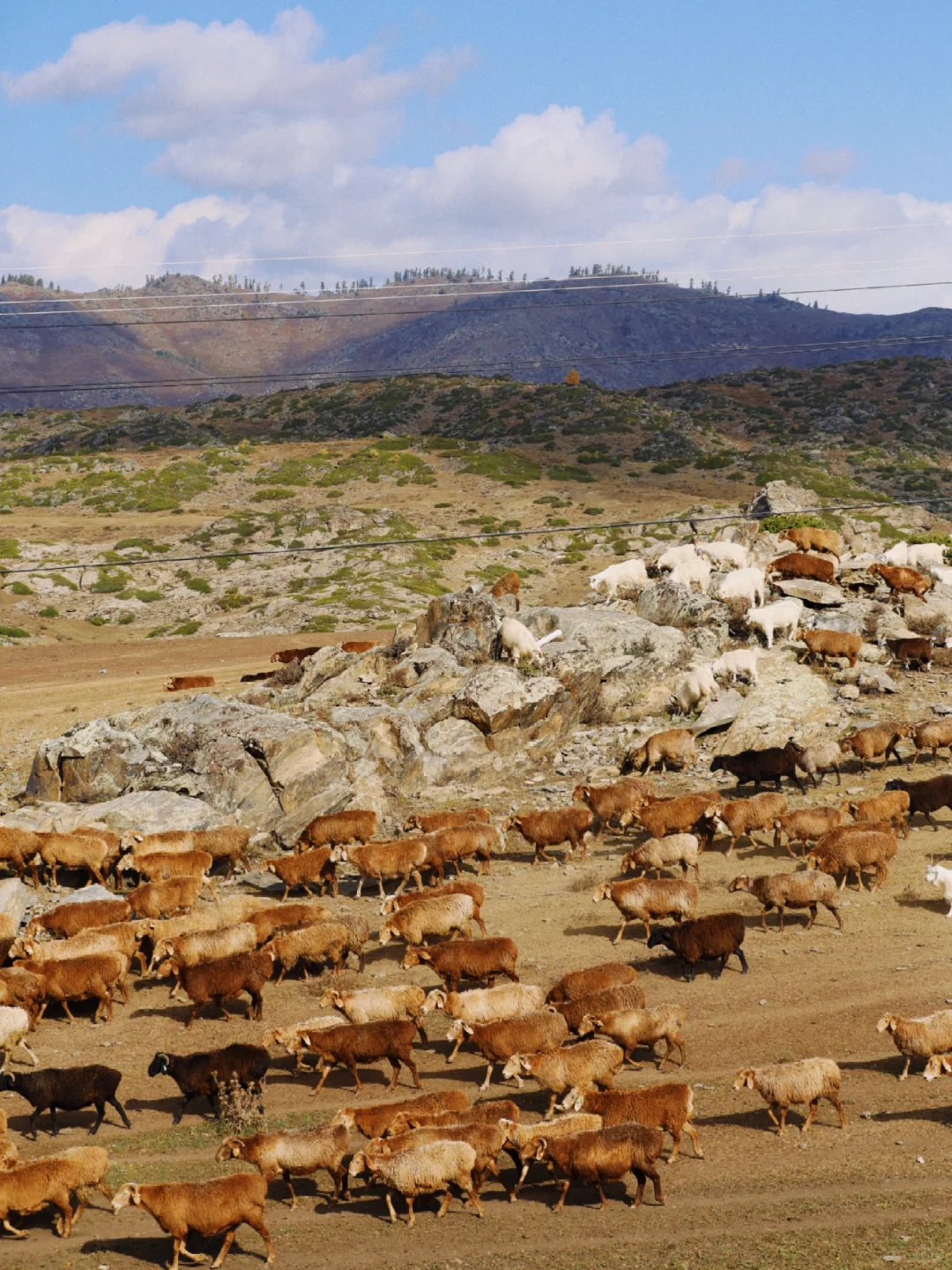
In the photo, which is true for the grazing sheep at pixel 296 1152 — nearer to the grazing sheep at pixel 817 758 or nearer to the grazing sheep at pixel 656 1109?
the grazing sheep at pixel 656 1109

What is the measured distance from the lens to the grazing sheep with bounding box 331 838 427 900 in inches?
864

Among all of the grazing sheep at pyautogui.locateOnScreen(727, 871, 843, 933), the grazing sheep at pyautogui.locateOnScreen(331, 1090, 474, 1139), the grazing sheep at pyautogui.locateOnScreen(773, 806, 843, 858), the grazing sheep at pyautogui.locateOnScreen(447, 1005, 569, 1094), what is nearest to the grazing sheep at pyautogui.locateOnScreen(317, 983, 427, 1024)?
the grazing sheep at pyautogui.locateOnScreen(447, 1005, 569, 1094)

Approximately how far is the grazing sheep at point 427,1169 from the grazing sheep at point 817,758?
15.6m

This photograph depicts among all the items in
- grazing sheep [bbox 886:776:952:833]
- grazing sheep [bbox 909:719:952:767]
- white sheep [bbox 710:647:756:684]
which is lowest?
grazing sheep [bbox 886:776:952:833]

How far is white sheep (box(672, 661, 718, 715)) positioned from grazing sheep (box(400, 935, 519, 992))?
1455 centimetres

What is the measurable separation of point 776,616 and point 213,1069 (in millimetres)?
23069

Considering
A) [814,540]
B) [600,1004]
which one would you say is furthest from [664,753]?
[814,540]

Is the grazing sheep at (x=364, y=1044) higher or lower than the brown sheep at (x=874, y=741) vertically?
lower

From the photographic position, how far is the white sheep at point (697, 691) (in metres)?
30.7

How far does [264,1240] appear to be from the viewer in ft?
39.1

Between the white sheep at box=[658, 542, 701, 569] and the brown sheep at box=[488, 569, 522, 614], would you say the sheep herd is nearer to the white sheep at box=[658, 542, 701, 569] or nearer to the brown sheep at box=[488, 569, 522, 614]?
the white sheep at box=[658, 542, 701, 569]

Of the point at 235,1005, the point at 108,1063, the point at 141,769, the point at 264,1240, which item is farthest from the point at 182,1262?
the point at 141,769

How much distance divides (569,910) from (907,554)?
81.5ft

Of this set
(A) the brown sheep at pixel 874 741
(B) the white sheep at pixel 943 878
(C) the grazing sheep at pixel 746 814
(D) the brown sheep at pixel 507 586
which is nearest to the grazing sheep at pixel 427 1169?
(B) the white sheep at pixel 943 878
